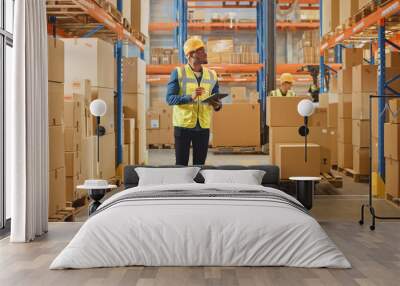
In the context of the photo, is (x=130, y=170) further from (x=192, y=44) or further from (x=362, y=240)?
(x=362, y=240)

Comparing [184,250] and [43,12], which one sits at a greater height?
[43,12]

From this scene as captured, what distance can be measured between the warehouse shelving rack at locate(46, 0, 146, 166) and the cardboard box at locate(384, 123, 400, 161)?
417 cm

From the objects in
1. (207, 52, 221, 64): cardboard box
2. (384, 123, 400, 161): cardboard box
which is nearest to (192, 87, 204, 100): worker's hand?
(384, 123, 400, 161): cardboard box

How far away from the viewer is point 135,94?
488 inches

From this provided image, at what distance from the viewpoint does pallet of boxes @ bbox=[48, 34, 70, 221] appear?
7543 millimetres

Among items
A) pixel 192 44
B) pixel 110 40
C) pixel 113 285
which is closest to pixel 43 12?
pixel 192 44

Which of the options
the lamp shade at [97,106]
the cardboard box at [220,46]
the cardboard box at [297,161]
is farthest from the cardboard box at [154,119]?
the lamp shade at [97,106]

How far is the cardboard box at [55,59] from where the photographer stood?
24.8 ft

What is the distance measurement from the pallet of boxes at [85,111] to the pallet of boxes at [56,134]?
0.52m

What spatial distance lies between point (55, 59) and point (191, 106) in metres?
1.65

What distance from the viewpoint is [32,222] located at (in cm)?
623

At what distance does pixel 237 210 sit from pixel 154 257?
709 millimetres

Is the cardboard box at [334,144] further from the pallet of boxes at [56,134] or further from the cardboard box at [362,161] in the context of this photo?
the pallet of boxes at [56,134]

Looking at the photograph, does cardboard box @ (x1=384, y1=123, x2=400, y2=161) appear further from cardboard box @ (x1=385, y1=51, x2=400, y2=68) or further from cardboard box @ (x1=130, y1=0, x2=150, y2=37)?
cardboard box @ (x1=130, y1=0, x2=150, y2=37)
